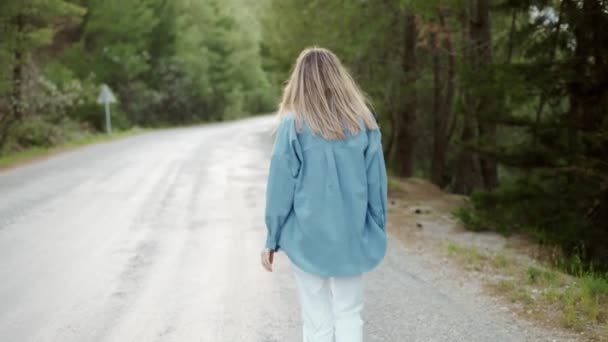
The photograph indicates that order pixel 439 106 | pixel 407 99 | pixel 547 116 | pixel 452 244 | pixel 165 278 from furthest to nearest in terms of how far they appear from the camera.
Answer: pixel 439 106 → pixel 407 99 → pixel 547 116 → pixel 452 244 → pixel 165 278

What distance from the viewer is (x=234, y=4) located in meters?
47.5

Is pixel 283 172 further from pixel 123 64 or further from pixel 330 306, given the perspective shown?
pixel 123 64

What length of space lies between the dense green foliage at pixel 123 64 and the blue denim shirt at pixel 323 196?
61.0 ft

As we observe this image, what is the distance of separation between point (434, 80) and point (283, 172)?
16313 millimetres

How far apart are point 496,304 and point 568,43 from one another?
14.8ft

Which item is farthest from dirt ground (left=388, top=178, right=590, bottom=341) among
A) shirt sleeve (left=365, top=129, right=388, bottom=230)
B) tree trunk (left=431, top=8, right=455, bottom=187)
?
tree trunk (left=431, top=8, right=455, bottom=187)

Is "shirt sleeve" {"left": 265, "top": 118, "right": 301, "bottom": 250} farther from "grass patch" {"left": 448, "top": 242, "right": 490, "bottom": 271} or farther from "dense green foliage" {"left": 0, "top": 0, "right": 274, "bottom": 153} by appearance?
"dense green foliage" {"left": 0, "top": 0, "right": 274, "bottom": 153}

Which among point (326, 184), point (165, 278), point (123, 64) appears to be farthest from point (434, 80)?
point (123, 64)

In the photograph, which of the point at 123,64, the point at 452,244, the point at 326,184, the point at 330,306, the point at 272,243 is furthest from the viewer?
the point at 123,64

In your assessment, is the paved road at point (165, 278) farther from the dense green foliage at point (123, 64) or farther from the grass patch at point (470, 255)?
the dense green foliage at point (123, 64)

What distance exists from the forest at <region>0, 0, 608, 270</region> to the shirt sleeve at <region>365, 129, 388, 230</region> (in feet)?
13.8

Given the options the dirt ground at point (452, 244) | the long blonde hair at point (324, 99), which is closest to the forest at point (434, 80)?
the dirt ground at point (452, 244)

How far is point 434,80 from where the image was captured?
1892cm

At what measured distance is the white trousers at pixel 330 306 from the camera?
3.47 meters
